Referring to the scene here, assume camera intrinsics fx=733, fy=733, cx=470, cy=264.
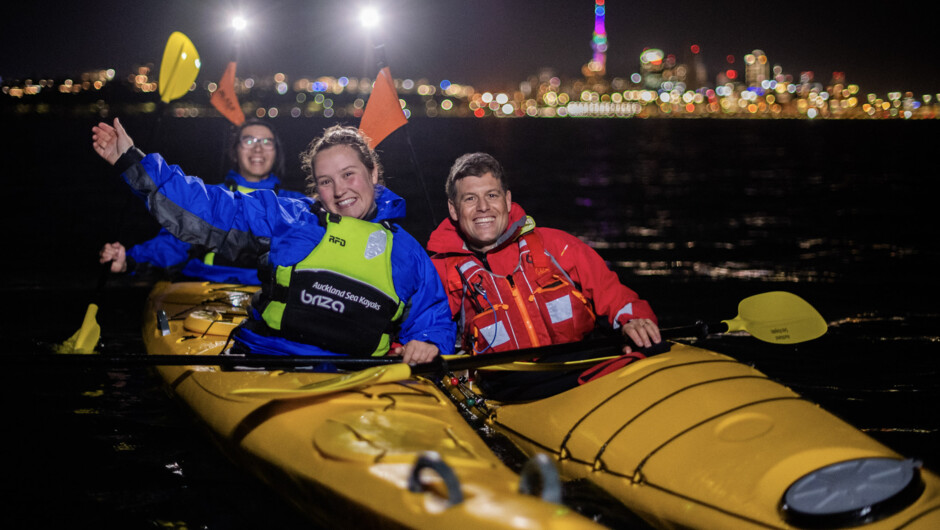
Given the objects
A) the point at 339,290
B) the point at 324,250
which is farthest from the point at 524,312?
the point at 324,250

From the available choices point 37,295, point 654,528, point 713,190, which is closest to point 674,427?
point 654,528

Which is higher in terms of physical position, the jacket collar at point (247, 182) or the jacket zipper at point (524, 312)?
the jacket collar at point (247, 182)

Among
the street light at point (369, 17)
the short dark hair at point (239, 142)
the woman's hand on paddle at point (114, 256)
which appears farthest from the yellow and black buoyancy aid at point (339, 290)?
the street light at point (369, 17)

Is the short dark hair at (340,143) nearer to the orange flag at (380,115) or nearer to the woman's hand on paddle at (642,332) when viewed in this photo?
the orange flag at (380,115)

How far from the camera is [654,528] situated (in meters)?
3.04

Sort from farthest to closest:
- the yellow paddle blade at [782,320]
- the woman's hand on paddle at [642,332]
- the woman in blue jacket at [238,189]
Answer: the woman in blue jacket at [238,189]
the yellow paddle blade at [782,320]
the woman's hand on paddle at [642,332]

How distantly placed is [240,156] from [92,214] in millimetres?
14371

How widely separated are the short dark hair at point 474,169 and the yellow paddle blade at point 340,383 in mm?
1034

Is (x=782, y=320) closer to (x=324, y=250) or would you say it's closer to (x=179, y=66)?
(x=324, y=250)

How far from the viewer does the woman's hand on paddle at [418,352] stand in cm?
350

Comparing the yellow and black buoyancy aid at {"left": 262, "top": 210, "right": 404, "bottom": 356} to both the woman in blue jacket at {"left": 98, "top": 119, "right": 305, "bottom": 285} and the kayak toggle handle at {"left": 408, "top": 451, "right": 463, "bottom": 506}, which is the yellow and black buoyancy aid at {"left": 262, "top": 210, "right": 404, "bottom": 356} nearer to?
the kayak toggle handle at {"left": 408, "top": 451, "right": 463, "bottom": 506}

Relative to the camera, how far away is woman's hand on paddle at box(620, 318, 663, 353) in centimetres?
358

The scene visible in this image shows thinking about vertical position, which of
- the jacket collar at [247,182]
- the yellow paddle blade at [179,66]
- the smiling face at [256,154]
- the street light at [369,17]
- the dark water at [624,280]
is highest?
the street light at [369,17]

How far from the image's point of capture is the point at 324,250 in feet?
11.3
